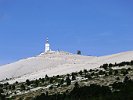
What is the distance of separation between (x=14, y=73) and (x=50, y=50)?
66.5 feet

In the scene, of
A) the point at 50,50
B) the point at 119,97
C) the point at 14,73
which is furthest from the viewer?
the point at 50,50

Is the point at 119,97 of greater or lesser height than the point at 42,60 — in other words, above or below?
below

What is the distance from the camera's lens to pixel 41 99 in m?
33.1

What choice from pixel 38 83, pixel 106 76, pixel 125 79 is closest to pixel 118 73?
pixel 106 76

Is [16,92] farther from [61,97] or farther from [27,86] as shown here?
[61,97]

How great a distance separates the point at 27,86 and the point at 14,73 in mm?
34638

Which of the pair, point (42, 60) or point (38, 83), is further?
point (42, 60)

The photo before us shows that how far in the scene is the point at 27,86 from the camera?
45.3 m

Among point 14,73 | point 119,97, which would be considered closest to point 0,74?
point 14,73

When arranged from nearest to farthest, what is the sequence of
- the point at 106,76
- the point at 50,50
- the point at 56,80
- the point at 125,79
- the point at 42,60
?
the point at 125,79, the point at 106,76, the point at 56,80, the point at 42,60, the point at 50,50

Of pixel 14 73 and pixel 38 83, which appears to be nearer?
pixel 38 83

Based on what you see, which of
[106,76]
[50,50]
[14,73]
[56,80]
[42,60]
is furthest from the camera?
[50,50]

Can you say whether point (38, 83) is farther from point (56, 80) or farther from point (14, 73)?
point (14, 73)

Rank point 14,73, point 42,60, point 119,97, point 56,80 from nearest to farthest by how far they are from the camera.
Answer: point 119,97 → point 56,80 → point 14,73 → point 42,60
